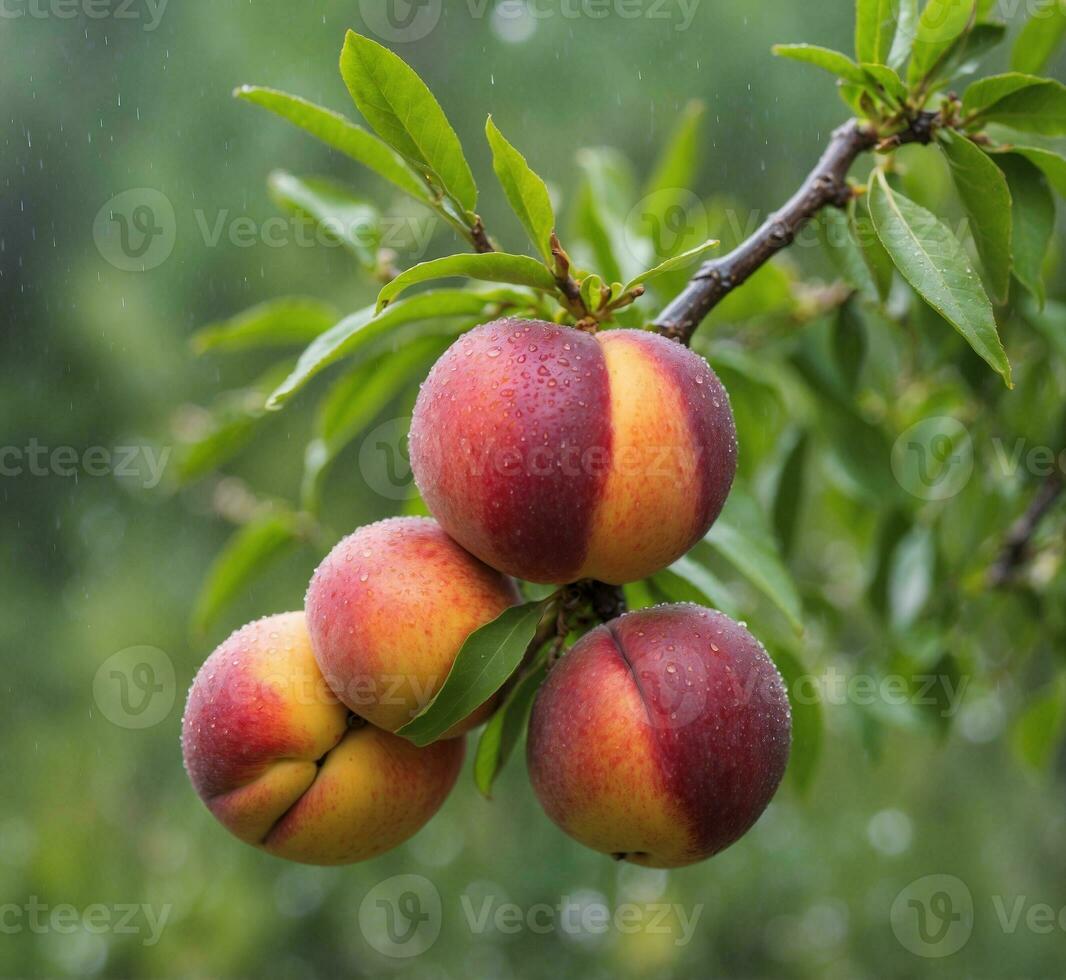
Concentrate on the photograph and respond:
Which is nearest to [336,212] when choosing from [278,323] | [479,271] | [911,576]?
[278,323]

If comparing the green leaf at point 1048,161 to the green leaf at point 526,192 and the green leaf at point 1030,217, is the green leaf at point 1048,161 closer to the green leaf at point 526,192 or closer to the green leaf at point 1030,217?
the green leaf at point 1030,217

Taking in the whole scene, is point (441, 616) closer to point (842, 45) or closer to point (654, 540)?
point (654, 540)

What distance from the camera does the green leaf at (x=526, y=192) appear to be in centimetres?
95

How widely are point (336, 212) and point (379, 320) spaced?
38 cm

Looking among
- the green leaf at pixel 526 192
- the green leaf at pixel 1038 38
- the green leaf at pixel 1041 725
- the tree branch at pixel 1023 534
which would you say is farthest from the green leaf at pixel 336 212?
the green leaf at pixel 1041 725

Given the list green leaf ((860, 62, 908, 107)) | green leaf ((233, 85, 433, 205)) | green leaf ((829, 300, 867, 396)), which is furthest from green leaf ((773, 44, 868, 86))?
green leaf ((829, 300, 867, 396))

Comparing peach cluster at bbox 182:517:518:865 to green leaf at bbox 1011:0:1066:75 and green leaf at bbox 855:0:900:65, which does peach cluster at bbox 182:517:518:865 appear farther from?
green leaf at bbox 1011:0:1066:75

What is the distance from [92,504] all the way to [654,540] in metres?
3.73

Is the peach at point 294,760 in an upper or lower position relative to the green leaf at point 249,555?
upper

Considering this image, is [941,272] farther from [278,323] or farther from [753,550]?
[278,323]

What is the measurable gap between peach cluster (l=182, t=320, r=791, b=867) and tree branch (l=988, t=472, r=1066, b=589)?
858mm

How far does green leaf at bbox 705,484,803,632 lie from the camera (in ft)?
3.68

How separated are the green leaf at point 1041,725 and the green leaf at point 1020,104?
3.69ft

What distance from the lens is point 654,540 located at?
0.90 meters
